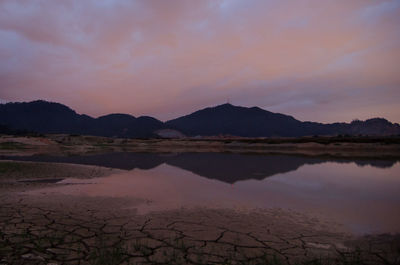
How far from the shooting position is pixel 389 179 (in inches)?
639

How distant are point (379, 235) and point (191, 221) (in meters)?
4.89

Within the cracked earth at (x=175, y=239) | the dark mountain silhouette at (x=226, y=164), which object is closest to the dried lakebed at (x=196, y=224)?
the cracked earth at (x=175, y=239)

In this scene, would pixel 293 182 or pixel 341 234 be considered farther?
pixel 293 182

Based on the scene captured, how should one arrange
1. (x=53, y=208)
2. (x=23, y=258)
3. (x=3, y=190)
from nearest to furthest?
(x=23, y=258) → (x=53, y=208) → (x=3, y=190)

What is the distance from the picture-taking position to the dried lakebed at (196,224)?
17.2 ft

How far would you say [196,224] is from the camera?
736 centimetres

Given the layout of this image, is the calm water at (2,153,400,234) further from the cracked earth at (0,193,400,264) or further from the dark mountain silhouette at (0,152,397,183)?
the dark mountain silhouette at (0,152,397,183)

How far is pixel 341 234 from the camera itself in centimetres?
672

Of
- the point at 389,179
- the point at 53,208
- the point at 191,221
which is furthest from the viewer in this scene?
the point at 389,179

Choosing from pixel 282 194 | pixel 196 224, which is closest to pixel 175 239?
pixel 196 224

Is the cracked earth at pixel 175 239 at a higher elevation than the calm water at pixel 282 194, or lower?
higher

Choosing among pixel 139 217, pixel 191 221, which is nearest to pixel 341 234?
pixel 191 221

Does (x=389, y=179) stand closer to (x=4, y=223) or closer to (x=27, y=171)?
(x=4, y=223)

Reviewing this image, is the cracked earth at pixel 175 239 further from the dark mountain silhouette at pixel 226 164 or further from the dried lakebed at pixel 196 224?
the dark mountain silhouette at pixel 226 164
